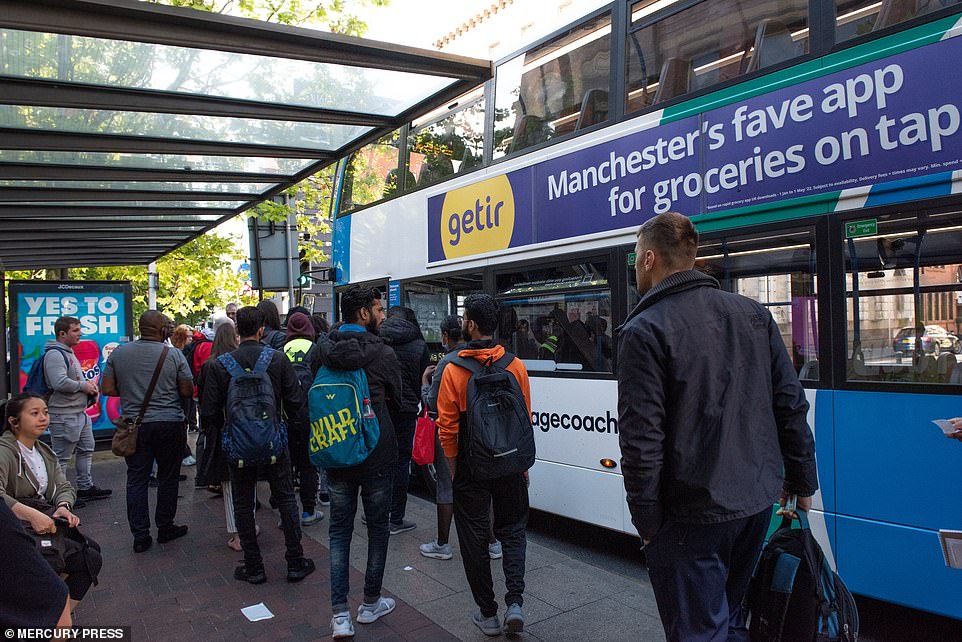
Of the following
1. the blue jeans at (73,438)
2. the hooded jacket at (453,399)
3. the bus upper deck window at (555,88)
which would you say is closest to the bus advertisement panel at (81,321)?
the blue jeans at (73,438)

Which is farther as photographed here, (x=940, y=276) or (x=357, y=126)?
(x=357, y=126)

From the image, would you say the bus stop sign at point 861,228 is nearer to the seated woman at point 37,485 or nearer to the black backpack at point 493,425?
the black backpack at point 493,425

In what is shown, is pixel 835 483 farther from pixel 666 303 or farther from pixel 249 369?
pixel 249 369

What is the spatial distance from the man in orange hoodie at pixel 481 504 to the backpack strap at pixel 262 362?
157 cm

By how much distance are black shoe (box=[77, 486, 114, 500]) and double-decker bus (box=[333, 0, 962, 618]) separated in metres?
4.73

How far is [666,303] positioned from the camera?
2400mm

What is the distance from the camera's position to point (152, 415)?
5758mm

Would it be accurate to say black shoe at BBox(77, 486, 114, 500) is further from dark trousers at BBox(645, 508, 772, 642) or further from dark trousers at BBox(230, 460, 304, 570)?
dark trousers at BBox(645, 508, 772, 642)

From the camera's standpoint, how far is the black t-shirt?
2039mm

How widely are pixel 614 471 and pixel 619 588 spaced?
82 cm

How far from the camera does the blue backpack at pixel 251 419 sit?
14.9 feet

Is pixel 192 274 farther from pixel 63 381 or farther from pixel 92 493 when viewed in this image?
pixel 63 381

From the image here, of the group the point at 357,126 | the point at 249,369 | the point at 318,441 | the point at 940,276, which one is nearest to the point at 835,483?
the point at 940,276

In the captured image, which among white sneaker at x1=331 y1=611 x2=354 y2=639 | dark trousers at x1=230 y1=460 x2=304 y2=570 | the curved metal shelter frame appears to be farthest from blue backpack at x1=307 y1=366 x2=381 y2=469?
the curved metal shelter frame
